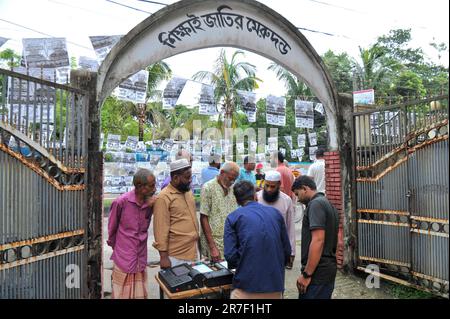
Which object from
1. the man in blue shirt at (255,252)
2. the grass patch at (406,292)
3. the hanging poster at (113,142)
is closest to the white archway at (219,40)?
the grass patch at (406,292)

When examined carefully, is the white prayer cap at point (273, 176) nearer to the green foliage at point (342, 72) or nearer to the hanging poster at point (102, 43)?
the hanging poster at point (102, 43)

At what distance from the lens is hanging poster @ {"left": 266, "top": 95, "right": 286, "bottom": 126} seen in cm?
1117

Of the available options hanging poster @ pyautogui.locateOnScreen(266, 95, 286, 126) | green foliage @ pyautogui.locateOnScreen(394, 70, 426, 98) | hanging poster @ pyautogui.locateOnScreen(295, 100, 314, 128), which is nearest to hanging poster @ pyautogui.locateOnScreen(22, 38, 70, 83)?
hanging poster @ pyautogui.locateOnScreen(266, 95, 286, 126)

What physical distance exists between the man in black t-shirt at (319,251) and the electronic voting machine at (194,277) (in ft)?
2.31

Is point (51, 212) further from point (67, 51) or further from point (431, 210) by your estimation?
point (431, 210)

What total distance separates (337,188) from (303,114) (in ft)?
17.3

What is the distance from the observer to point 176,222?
408 centimetres

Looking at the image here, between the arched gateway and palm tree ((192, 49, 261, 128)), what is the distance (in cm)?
1451

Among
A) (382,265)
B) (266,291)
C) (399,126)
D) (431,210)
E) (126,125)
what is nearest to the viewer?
(266,291)

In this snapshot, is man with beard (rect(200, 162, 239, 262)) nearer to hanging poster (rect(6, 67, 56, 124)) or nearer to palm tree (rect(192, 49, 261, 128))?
hanging poster (rect(6, 67, 56, 124))

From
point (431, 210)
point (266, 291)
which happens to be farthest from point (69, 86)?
point (431, 210)

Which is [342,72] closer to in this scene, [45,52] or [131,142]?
[131,142]

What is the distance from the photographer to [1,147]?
3582mm

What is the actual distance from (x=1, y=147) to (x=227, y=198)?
2444mm
